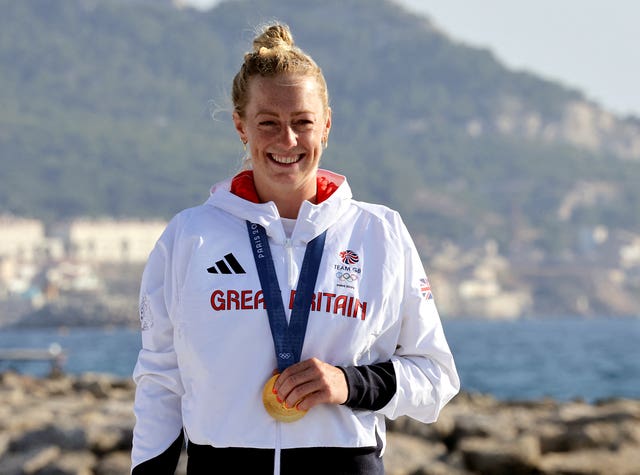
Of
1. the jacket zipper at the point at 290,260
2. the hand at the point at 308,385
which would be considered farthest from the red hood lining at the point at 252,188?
the hand at the point at 308,385

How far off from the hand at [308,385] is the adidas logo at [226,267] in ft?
0.66

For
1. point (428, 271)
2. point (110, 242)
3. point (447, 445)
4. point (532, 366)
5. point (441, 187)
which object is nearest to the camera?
point (447, 445)

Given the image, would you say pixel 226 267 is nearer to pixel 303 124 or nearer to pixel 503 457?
pixel 303 124

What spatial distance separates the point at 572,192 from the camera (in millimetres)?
175750

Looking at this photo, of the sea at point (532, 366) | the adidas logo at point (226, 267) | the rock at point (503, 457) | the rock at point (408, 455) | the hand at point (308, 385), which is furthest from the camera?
the sea at point (532, 366)

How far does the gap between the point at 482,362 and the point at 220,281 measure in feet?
161

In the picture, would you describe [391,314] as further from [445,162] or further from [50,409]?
[445,162]

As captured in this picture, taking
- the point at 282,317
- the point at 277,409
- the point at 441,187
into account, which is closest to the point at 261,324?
the point at 282,317

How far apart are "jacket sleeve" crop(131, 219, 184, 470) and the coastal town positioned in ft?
338

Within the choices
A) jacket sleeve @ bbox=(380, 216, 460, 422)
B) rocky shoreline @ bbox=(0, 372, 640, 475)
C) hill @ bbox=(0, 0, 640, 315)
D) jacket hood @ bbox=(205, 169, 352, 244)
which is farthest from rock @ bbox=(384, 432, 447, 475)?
hill @ bbox=(0, 0, 640, 315)

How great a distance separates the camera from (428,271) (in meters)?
127

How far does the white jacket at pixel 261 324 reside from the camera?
220cm

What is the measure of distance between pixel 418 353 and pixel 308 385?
26cm

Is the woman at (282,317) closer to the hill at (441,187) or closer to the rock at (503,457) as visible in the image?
the rock at (503,457)
